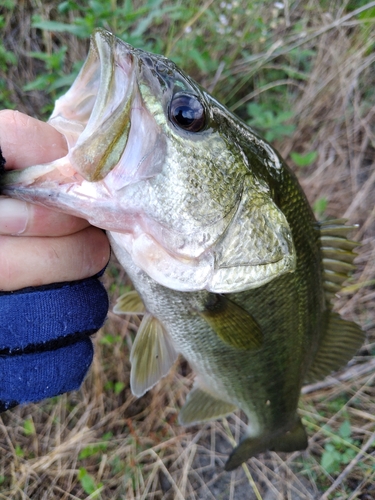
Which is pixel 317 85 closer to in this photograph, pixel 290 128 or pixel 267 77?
pixel 267 77

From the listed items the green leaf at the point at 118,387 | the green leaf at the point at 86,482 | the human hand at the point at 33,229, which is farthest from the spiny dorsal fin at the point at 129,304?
the green leaf at the point at 86,482

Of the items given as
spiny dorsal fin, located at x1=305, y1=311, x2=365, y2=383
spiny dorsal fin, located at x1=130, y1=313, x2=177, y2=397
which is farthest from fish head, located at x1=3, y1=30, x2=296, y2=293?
spiny dorsal fin, located at x1=305, y1=311, x2=365, y2=383

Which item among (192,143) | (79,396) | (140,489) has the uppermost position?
(192,143)

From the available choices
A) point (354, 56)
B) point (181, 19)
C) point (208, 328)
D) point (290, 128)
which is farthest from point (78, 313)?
point (354, 56)

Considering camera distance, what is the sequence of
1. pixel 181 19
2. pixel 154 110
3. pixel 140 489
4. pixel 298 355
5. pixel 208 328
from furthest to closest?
pixel 181 19
pixel 140 489
pixel 298 355
pixel 208 328
pixel 154 110

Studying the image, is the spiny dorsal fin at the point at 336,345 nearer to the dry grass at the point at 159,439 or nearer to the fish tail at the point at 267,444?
the fish tail at the point at 267,444

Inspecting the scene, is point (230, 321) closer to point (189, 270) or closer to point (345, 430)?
point (189, 270)

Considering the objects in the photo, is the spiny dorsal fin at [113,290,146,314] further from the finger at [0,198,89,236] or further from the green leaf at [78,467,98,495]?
the green leaf at [78,467,98,495]
